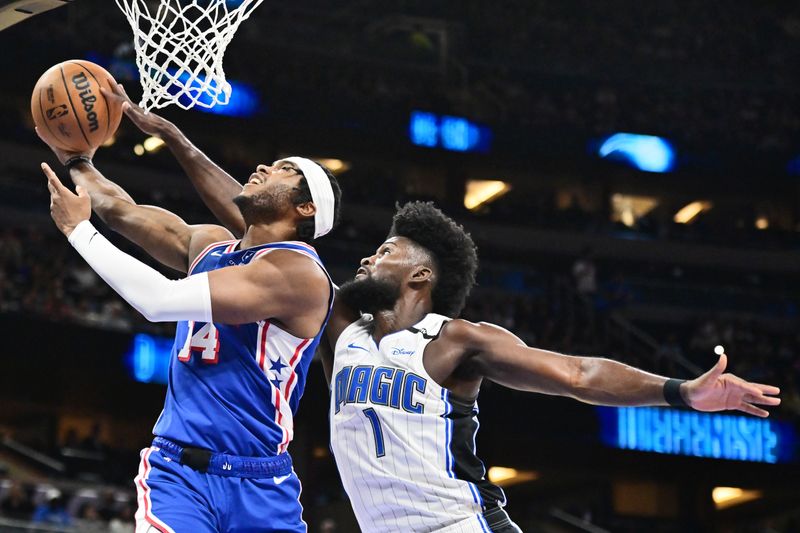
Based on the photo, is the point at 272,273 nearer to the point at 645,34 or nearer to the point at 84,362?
the point at 84,362

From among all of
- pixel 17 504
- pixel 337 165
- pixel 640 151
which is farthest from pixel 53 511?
pixel 640 151

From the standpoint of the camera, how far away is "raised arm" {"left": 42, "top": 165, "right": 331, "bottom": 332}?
3.98 m

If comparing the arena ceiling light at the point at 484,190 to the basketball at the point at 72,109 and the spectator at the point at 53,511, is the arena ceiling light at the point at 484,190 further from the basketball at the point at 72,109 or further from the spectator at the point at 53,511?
the basketball at the point at 72,109

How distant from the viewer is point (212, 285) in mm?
4027

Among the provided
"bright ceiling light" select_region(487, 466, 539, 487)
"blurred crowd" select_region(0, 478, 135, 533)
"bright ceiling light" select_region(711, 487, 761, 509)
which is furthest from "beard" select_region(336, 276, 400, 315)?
"bright ceiling light" select_region(711, 487, 761, 509)

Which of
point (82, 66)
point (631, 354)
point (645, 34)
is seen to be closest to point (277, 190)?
point (82, 66)

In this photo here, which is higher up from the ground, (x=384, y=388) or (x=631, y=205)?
(x=631, y=205)

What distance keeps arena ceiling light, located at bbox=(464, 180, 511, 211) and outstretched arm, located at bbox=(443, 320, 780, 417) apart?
69.7ft

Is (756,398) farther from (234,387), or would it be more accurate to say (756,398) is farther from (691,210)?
(691,210)

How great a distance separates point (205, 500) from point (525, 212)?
64.3 feet

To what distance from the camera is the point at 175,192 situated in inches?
771

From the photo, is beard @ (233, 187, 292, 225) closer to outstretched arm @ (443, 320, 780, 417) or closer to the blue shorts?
outstretched arm @ (443, 320, 780, 417)

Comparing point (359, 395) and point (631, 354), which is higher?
point (631, 354)

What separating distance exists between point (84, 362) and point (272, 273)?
11.8 metres
